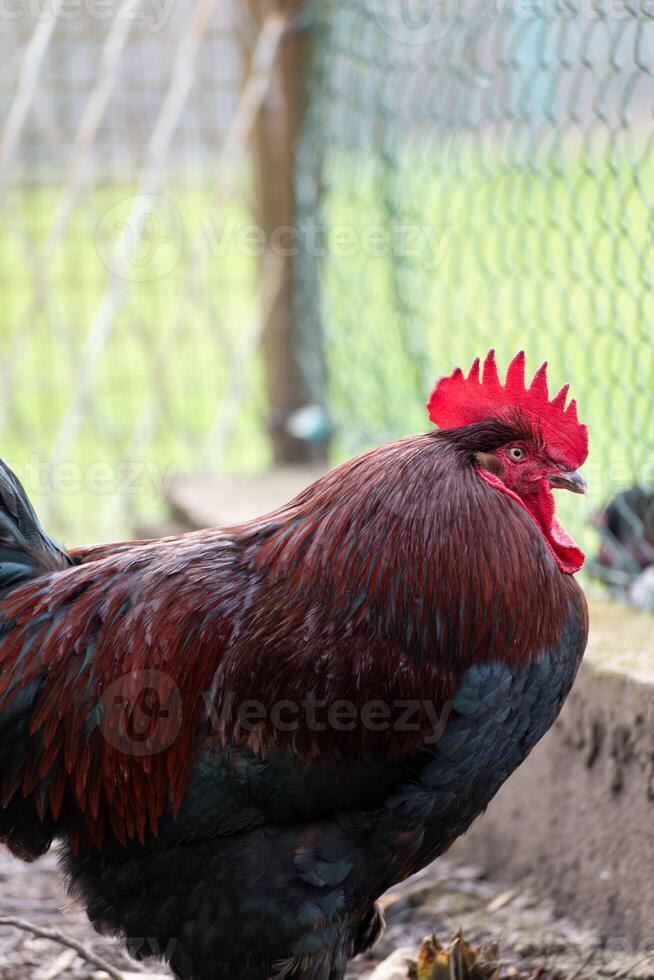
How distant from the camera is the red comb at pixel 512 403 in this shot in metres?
2.57

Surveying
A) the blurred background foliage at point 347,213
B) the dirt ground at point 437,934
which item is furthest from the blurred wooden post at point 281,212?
the dirt ground at point 437,934

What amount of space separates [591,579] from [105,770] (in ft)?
6.65

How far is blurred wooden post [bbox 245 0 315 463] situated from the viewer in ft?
18.5

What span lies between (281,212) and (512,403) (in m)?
3.41

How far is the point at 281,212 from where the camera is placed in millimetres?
5754

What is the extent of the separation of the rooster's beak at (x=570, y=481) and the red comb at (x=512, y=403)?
0.10ft

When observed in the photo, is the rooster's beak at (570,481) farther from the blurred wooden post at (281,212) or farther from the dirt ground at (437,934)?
the blurred wooden post at (281,212)

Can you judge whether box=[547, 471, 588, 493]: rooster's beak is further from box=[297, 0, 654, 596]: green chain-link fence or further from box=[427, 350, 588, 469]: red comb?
box=[297, 0, 654, 596]: green chain-link fence

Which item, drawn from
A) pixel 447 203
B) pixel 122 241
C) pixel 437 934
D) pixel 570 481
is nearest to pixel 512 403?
pixel 570 481

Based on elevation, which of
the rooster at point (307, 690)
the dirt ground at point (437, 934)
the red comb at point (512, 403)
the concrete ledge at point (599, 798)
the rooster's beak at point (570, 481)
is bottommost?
the dirt ground at point (437, 934)

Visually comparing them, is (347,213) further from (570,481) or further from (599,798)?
(570,481)

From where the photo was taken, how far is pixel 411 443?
8.62ft

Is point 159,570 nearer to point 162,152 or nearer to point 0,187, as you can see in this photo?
point 162,152

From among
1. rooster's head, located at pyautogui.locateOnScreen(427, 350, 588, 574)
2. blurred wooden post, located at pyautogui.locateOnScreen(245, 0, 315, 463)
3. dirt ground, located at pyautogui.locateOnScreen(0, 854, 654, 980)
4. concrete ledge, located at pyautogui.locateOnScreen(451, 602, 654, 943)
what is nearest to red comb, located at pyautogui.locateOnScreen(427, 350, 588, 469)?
rooster's head, located at pyautogui.locateOnScreen(427, 350, 588, 574)
